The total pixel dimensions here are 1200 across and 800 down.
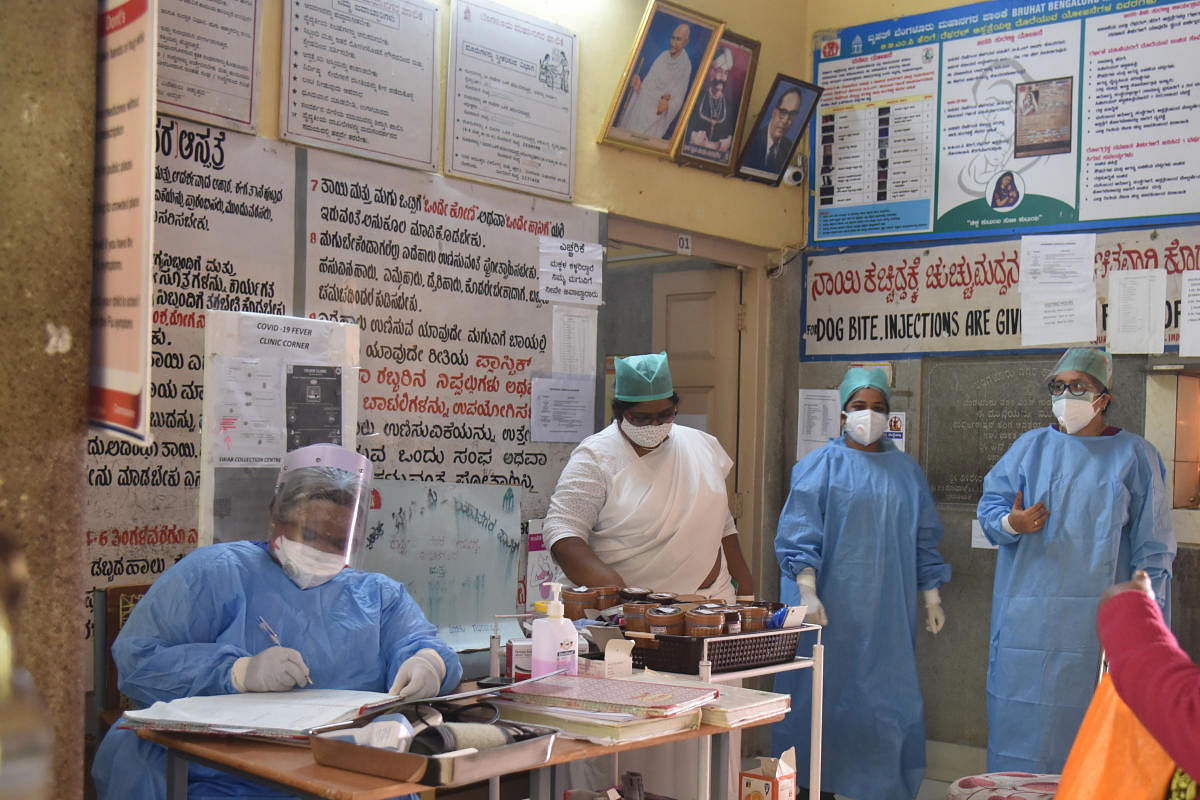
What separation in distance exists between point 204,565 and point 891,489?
3086mm

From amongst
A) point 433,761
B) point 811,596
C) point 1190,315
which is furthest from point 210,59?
point 1190,315

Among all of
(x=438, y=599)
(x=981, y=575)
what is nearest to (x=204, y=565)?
(x=438, y=599)

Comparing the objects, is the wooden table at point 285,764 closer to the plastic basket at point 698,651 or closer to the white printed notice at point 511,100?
the plastic basket at point 698,651

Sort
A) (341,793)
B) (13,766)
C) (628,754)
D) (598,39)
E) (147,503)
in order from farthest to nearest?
(598,39), (628,754), (147,503), (341,793), (13,766)

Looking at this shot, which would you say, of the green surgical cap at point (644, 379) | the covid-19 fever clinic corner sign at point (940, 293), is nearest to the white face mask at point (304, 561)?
the green surgical cap at point (644, 379)

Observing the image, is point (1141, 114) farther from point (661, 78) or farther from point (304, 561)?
point (304, 561)

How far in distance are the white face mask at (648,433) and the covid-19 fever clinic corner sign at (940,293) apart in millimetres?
1816

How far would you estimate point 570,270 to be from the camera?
15.4ft

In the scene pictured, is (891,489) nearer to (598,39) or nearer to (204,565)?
(598,39)

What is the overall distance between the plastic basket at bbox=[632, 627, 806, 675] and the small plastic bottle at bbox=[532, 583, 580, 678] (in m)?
0.42

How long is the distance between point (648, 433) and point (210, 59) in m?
1.91

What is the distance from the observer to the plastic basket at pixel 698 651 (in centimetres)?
317

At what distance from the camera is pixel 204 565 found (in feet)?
9.18

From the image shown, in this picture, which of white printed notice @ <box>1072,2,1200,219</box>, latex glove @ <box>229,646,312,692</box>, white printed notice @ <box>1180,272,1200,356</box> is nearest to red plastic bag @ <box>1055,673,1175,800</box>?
latex glove @ <box>229,646,312,692</box>
